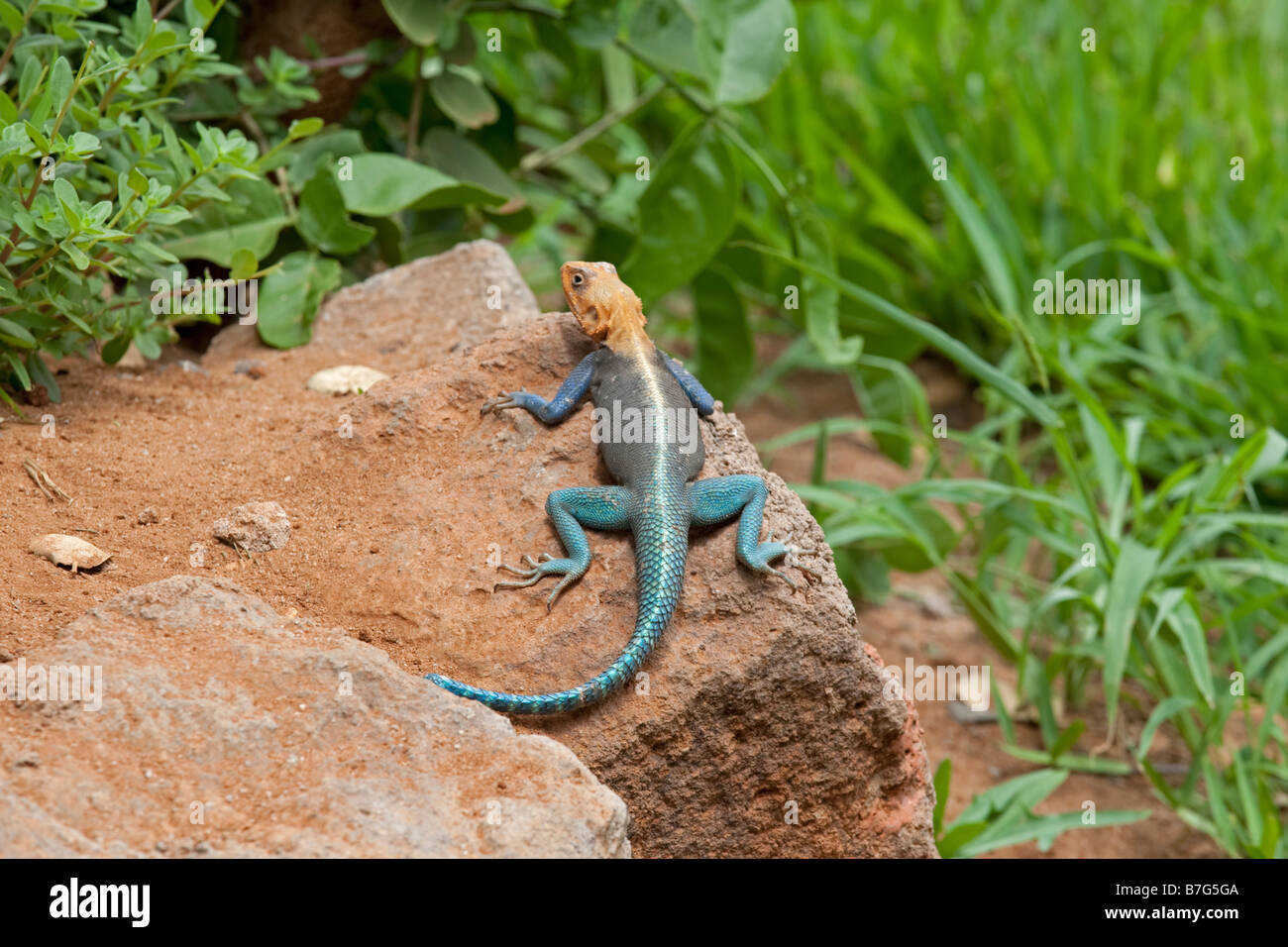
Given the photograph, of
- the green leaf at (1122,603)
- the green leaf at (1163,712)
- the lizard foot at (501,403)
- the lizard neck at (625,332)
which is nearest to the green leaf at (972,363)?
the green leaf at (1122,603)

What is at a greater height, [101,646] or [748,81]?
[748,81]

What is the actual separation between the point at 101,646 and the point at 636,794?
3.14 feet

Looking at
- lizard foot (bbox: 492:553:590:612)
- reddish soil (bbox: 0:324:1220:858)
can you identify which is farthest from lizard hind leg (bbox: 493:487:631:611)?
reddish soil (bbox: 0:324:1220:858)

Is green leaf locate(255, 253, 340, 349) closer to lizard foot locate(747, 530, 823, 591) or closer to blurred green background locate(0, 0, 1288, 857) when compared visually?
blurred green background locate(0, 0, 1288, 857)

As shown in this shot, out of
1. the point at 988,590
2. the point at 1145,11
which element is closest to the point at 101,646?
the point at 988,590

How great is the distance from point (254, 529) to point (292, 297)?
109 centimetres

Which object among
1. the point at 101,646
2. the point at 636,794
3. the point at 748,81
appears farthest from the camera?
the point at 748,81

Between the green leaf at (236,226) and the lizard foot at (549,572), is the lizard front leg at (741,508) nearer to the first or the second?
the lizard foot at (549,572)

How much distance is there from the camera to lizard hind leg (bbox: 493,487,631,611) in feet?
7.70

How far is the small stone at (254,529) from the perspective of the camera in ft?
7.88

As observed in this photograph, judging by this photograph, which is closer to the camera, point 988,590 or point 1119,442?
point 1119,442

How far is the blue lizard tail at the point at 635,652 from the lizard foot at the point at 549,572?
121 millimetres

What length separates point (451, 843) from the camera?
1805 millimetres
